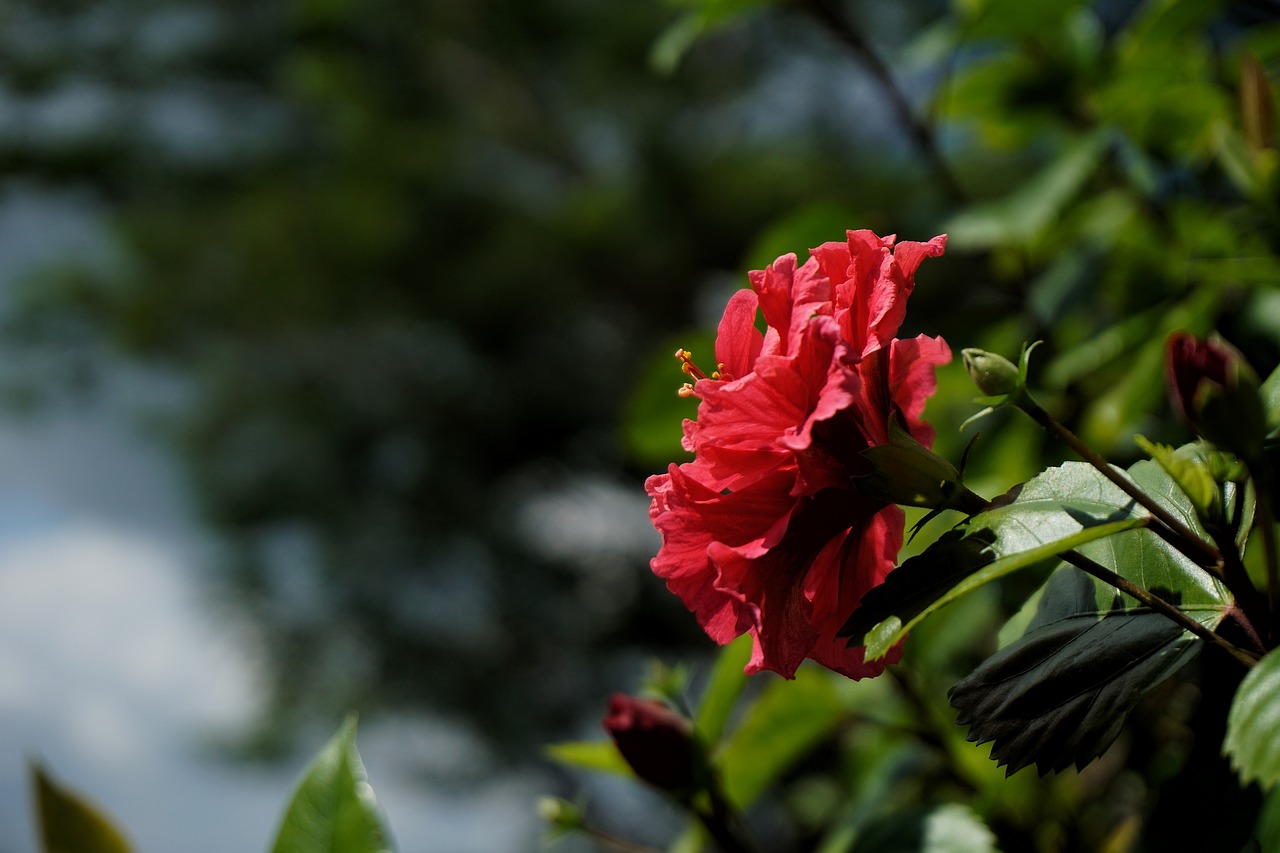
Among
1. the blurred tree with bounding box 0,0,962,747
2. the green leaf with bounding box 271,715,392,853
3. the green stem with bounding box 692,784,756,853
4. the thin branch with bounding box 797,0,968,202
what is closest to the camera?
the green leaf with bounding box 271,715,392,853

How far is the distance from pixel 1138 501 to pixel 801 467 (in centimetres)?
9

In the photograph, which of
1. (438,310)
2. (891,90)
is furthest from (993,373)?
(438,310)

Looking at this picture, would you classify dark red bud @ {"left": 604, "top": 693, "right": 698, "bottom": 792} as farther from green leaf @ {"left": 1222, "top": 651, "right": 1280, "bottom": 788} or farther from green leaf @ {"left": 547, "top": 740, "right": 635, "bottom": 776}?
green leaf @ {"left": 1222, "top": 651, "right": 1280, "bottom": 788}

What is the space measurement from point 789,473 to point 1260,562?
217mm

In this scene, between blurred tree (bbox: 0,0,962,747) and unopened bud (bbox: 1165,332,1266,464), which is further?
blurred tree (bbox: 0,0,962,747)

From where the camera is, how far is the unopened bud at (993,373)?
27cm

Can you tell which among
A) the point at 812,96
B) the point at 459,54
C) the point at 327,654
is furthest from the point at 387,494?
the point at 812,96

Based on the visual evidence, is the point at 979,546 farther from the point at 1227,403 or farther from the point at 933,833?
the point at 933,833

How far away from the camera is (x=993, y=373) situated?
0.89ft

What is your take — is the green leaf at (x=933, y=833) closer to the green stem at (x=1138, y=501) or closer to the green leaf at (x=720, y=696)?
the green leaf at (x=720, y=696)

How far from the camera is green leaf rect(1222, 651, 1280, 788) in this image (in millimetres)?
236

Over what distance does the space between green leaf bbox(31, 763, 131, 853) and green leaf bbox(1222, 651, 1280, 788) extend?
449mm

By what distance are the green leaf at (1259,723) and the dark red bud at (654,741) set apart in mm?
246

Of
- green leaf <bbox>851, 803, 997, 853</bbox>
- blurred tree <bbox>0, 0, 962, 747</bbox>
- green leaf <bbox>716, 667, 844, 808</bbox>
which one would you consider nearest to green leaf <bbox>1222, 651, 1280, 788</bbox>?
green leaf <bbox>851, 803, 997, 853</bbox>
